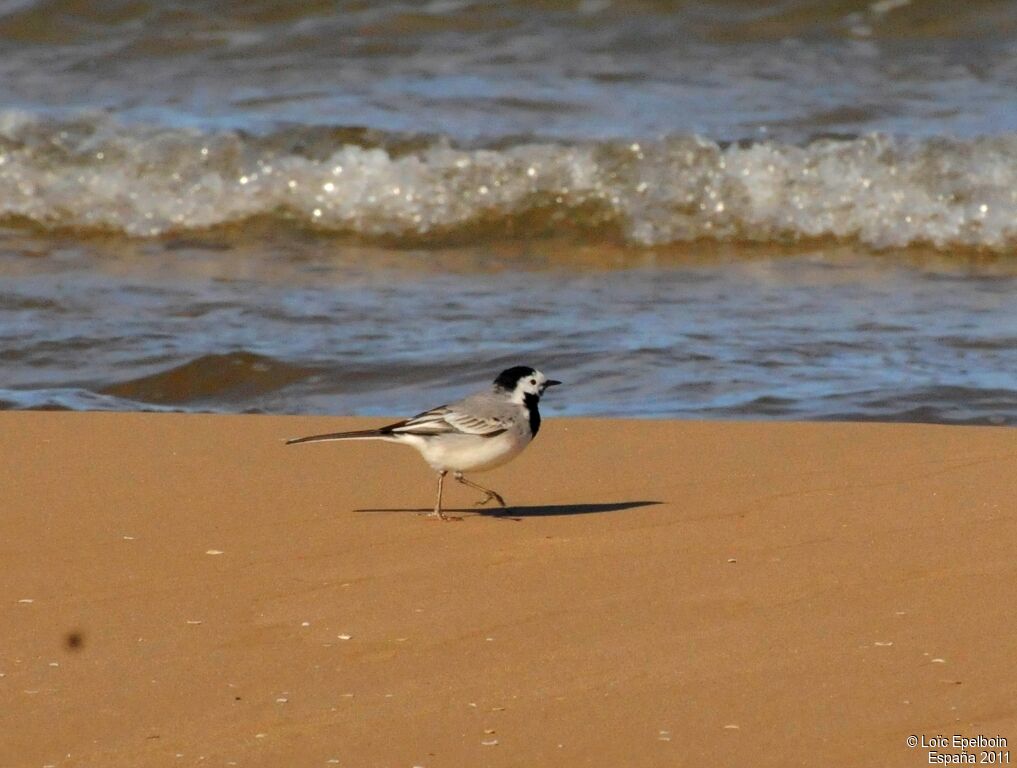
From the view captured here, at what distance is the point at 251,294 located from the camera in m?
10.8

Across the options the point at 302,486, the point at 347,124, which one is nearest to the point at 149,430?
the point at 302,486

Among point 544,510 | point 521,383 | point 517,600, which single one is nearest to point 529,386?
point 521,383

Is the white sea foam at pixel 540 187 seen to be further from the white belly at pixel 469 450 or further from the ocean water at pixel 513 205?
the white belly at pixel 469 450

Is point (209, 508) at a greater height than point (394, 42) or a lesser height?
lesser

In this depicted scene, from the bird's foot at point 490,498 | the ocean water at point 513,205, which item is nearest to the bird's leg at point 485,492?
the bird's foot at point 490,498

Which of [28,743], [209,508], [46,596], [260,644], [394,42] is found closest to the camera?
[28,743]

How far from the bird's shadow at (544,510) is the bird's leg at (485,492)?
4 centimetres

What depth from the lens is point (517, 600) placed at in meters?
4.68

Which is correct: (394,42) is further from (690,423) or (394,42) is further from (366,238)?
(690,423)

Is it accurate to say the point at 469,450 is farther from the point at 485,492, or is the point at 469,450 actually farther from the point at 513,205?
the point at 513,205

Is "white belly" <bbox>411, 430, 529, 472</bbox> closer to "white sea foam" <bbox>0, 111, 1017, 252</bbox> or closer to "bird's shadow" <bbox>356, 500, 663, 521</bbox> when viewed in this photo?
"bird's shadow" <bbox>356, 500, 663, 521</bbox>

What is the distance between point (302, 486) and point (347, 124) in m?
9.06

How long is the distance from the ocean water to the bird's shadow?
5.99 ft

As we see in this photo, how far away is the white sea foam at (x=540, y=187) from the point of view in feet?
42.2
